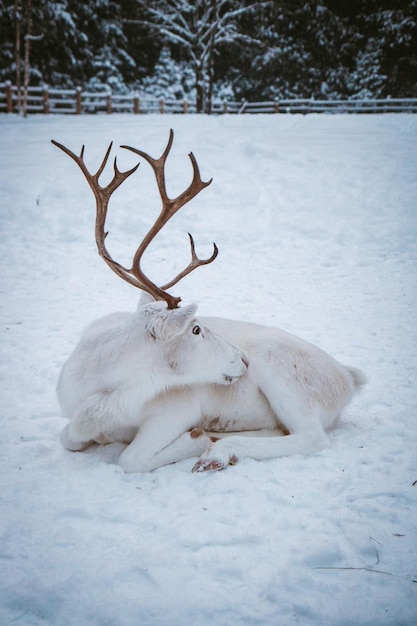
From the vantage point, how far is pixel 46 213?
10203 mm

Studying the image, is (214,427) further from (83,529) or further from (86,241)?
(86,241)

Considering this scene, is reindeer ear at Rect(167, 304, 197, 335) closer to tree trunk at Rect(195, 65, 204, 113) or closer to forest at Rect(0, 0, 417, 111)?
tree trunk at Rect(195, 65, 204, 113)

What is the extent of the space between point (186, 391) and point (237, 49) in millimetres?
35310

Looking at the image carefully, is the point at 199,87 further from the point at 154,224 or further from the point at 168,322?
the point at 168,322

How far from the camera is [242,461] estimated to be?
3.13 m

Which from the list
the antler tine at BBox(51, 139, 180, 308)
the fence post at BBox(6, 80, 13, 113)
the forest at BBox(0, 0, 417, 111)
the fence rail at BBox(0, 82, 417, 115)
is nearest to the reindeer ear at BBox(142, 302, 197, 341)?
the antler tine at BBox(51, 139, 180, 308)

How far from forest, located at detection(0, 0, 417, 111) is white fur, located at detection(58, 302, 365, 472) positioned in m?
28.7

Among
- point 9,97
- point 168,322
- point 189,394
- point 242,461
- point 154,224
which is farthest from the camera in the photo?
point 9,97

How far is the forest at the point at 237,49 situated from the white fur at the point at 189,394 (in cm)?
2867

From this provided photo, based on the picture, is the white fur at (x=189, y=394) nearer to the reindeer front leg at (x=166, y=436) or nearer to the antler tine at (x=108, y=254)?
the reindeer front leg at (x=166, y=436)

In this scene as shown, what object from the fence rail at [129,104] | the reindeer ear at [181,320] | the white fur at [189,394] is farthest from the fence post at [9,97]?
the reindeer ear at [181,320]

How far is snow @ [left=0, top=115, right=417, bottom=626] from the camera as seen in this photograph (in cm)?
211

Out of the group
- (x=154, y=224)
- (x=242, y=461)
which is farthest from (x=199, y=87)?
(x=242, y=461)

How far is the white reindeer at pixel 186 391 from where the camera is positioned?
3180mm
